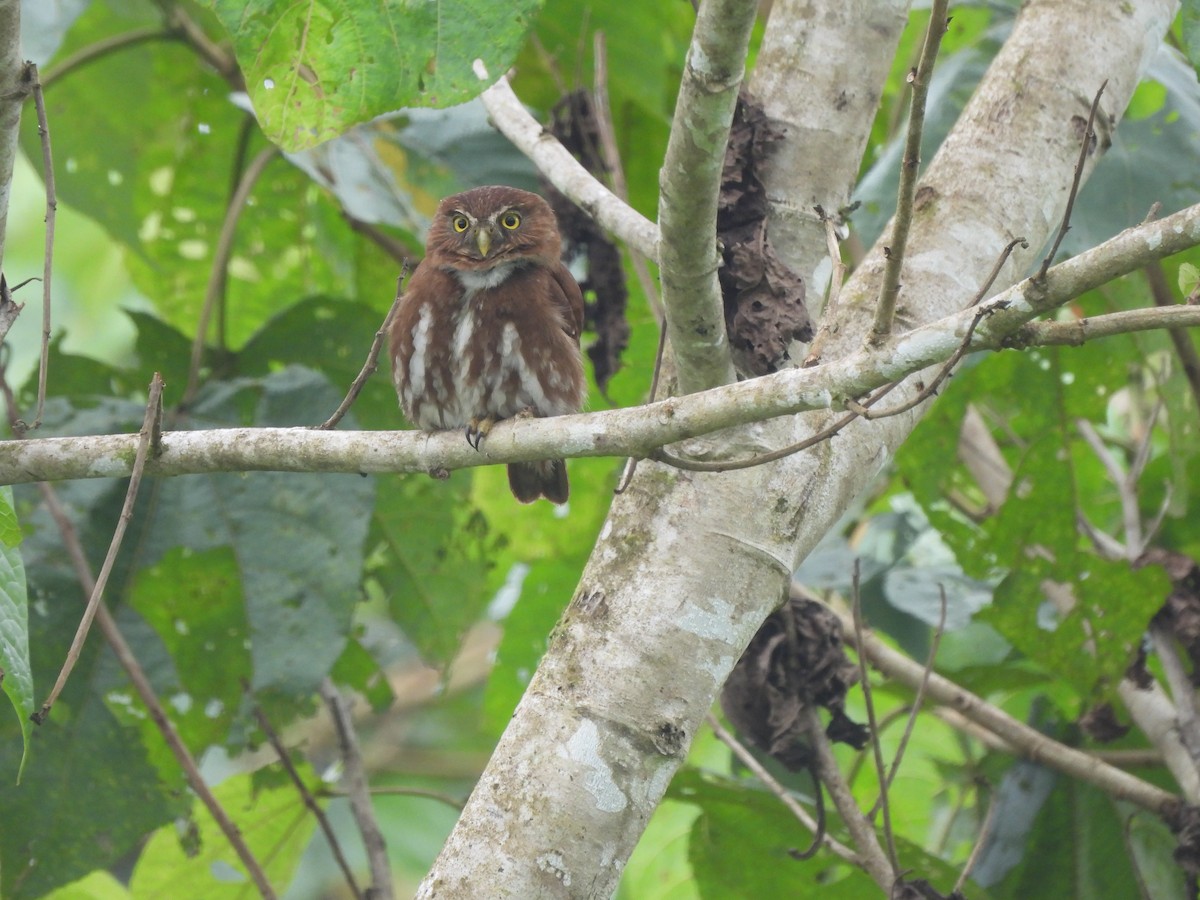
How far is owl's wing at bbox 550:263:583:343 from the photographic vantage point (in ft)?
12.1

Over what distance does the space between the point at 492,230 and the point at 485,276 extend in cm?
14

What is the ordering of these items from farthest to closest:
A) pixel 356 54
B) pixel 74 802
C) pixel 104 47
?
pixel 104 47 < pixel 74 802 < pixel 356 54

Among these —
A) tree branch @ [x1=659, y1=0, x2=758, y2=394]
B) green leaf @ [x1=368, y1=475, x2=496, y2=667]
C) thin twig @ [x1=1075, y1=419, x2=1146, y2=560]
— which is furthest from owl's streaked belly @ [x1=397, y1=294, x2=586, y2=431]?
thin twig @ [x1=1075, y1=419, x2=1146, y2=560]

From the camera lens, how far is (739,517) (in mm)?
2379

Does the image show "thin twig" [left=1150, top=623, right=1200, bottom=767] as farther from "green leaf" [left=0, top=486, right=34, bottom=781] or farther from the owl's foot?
"green leaf" [left=0, top=486, right=34, bottom=781]

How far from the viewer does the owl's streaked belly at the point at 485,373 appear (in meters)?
3.48

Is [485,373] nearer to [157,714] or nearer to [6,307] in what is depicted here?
[157,714]

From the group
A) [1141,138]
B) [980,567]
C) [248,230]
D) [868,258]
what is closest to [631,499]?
[868,258]

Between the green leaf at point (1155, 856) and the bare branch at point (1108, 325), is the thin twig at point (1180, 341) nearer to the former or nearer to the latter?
the green leaf at point (1155, 856)

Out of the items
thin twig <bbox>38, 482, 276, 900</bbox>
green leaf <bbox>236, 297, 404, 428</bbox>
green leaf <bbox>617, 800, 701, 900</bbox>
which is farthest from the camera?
green leaf <bbox>617, 800, 701, 900</bbox>

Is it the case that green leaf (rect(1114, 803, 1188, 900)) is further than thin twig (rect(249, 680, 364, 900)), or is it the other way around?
green leaf (rect(1114, 803, 1188, 900))

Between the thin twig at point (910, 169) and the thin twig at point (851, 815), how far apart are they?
145 cm

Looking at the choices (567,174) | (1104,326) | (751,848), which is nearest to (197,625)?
(751,848)

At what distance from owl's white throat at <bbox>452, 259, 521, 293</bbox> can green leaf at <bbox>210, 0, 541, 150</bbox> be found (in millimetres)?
1304
